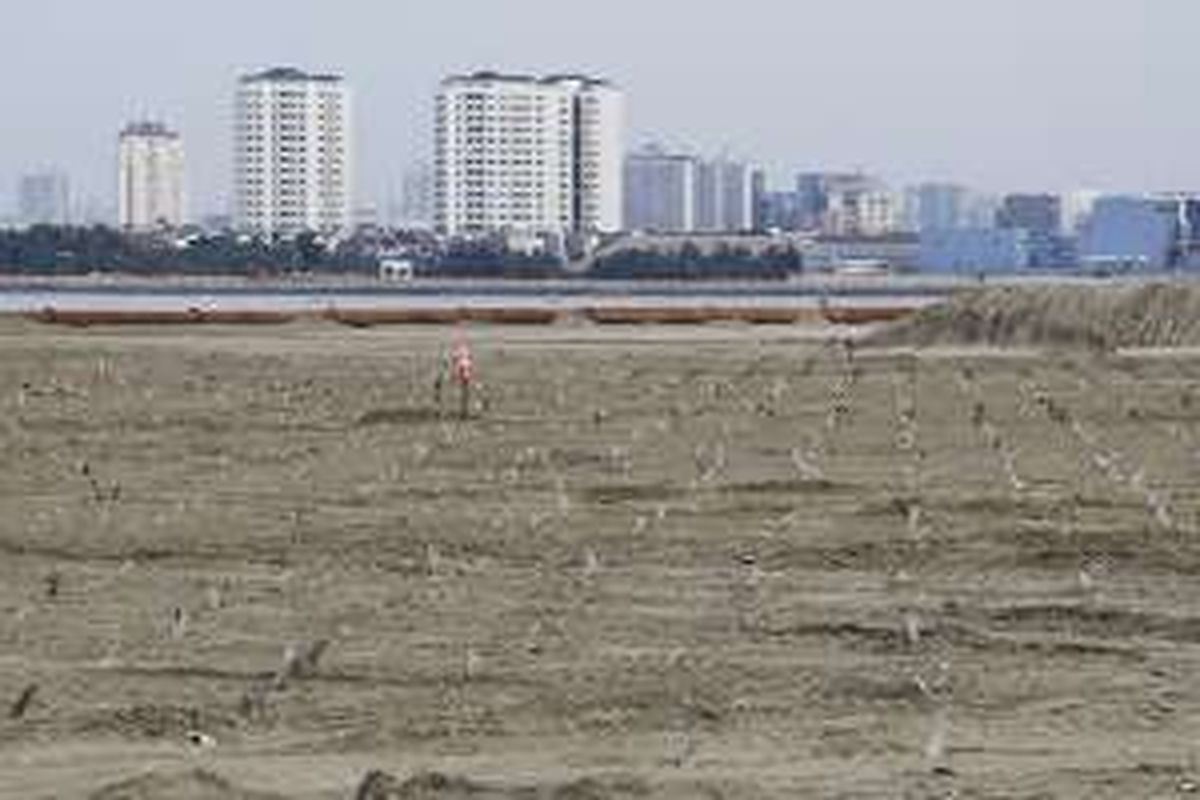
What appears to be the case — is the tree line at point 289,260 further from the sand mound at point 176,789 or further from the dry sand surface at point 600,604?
the sand mound at point 176,789

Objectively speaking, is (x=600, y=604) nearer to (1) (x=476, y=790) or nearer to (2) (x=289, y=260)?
(1) (x=476, y=790)

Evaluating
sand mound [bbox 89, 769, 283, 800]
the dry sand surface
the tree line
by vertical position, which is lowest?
the tree line

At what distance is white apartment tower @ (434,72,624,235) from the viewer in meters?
184

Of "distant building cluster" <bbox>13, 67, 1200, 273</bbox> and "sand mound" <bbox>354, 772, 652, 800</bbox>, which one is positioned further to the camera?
"distant building cluster" <bbox>13, 67, 1200, 273</bbox>

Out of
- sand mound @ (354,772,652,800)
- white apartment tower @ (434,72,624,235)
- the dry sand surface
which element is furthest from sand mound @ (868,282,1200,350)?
white apartment tower @ (434,72,624,235)

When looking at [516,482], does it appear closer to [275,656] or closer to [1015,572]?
[1015,572]

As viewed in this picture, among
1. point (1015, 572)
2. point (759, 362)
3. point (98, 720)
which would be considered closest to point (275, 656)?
point (98, 720)

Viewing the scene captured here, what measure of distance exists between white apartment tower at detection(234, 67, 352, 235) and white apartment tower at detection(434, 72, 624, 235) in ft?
31.4

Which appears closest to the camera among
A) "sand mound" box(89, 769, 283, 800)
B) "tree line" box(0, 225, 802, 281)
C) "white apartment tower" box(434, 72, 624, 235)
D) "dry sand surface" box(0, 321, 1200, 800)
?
"sand mound" box(89, 769, 283, 800)

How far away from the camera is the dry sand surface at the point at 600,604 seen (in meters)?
8.96

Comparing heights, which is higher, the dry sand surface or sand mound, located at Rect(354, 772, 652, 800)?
sand mound, located at Rect(354, 772, 652, 800)

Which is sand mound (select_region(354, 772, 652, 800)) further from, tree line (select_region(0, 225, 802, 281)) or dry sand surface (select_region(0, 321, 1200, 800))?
tree line (select_region(0, 225, 802, 281))

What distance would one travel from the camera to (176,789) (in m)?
8.20

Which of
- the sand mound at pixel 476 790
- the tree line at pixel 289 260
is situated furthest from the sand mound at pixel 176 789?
the tree line at pixel 289 260
